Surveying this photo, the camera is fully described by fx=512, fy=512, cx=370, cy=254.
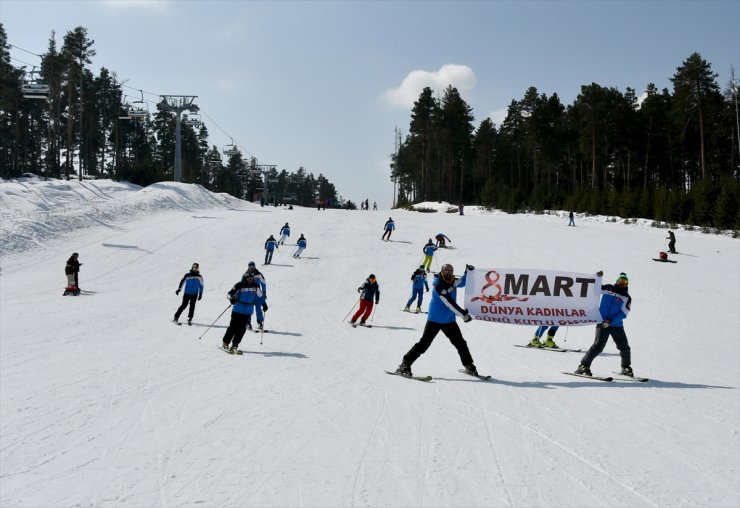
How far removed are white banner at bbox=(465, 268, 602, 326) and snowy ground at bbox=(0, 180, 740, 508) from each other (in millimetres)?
935

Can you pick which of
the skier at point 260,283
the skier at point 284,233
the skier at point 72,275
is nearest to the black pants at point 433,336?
the skier at point 260,283

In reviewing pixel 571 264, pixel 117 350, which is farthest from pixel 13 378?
pixel 571 264

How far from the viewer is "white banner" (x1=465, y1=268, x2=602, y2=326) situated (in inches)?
419

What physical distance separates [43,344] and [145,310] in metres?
5.45

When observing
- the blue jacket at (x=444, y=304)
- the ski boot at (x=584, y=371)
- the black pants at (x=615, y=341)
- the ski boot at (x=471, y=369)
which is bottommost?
the ski boot at (x=584, y=371)

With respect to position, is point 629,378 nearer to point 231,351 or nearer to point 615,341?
point 615,341

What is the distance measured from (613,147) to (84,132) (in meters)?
72.5

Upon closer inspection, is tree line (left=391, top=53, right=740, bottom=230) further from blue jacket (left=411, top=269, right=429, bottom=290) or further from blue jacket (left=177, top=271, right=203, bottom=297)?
blue jacket (left=177, top=271, right=203, bottom=297)

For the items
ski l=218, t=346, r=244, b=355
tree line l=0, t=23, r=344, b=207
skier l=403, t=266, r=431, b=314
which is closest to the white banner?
ski l=218, t=346, r=244, b=355

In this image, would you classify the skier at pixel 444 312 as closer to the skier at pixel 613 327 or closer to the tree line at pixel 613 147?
the skier at pixel 613 327

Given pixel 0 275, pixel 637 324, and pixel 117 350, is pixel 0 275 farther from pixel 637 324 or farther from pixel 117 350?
pixel 637 324

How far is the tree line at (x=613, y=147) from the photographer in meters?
46.5

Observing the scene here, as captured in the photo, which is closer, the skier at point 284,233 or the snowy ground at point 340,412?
the snowy ground at point 340,412

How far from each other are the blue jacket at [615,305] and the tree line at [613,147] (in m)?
37.2
